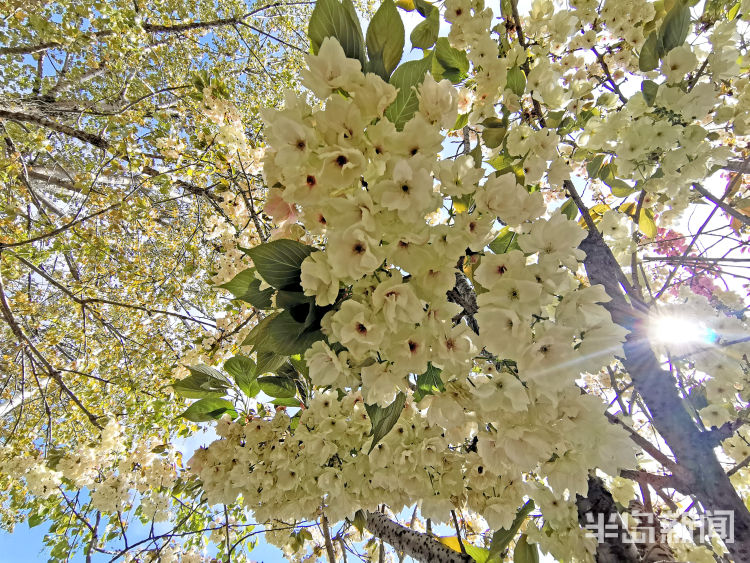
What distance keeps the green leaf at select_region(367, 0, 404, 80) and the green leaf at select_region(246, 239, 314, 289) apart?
1.52 feet

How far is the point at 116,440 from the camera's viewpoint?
3.08m

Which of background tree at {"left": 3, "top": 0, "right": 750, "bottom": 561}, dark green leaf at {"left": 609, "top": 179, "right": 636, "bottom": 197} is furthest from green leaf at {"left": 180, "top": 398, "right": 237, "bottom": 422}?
dark green leaf at {"left": 609, "top": 179, "right": 636, "bottom": 197}

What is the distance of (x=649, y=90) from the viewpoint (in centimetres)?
115

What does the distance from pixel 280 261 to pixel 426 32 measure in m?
0.89

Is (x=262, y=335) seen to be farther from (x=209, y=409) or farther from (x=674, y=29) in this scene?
(x=674, y=29)

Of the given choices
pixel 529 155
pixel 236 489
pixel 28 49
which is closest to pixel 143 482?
pixel 236 489

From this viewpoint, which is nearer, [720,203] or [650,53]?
[650,53]

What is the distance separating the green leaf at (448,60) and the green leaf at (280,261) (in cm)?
95

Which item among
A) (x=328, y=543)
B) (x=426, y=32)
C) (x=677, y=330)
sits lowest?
(x=328, y=543)

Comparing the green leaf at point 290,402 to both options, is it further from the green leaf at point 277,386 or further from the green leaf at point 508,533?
the green leaf at point 508,533

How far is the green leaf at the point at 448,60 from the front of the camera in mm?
1246

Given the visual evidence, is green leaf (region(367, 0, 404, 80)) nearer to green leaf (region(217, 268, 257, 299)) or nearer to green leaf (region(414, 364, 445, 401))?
green leaf (region(217, 268, 257, 299))

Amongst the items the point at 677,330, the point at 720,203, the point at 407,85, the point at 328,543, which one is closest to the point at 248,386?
the point at 328,543

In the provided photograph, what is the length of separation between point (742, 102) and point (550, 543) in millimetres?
1801
